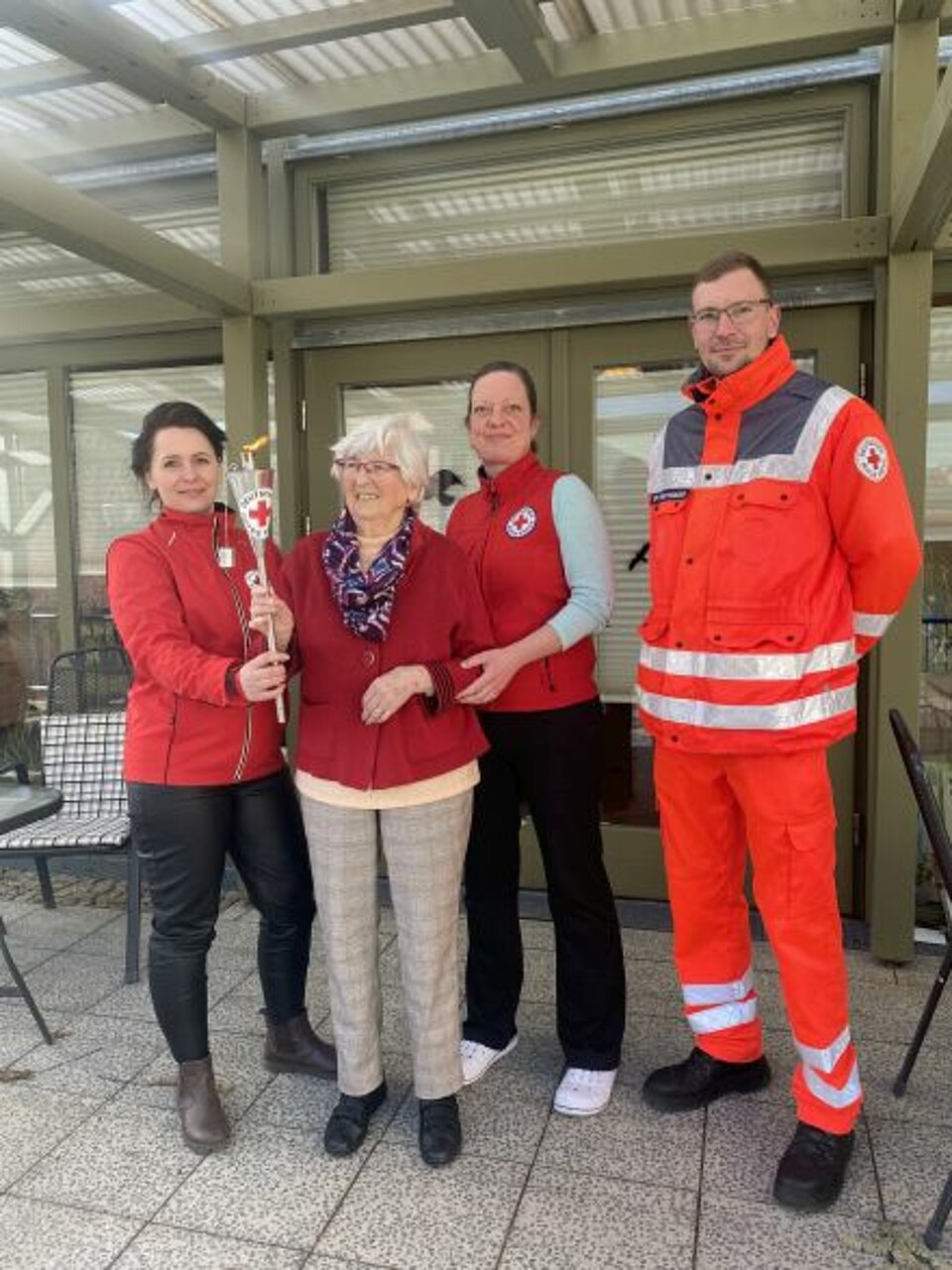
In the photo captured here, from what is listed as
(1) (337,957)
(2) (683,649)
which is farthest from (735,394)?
(1) (337,957)

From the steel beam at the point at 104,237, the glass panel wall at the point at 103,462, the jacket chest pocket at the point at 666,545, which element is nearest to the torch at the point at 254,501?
the jacket chest pocket at the point at 666,545

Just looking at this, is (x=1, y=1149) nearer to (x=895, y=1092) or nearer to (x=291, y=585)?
(x=291, y=585)

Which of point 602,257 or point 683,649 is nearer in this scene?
point 683,649

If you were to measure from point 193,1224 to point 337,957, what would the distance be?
596 millimetres

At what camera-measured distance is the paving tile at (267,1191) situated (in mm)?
2027

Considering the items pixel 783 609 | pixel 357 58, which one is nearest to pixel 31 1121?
pixel 783 609

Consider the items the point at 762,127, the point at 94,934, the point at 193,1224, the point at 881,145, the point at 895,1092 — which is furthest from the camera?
the point at 94,934

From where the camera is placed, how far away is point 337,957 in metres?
2.21

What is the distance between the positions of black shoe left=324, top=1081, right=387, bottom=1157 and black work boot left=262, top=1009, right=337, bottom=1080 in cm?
24

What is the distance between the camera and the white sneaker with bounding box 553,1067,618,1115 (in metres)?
2.40

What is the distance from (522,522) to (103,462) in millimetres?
2760

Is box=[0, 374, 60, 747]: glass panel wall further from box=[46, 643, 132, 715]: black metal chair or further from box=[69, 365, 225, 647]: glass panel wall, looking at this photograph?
box=[46, 643, 132, 715]: black metal chair

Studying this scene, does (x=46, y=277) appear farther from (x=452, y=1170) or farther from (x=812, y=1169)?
(x=812, y=1169)

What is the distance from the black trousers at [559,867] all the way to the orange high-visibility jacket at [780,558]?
0.32 m
